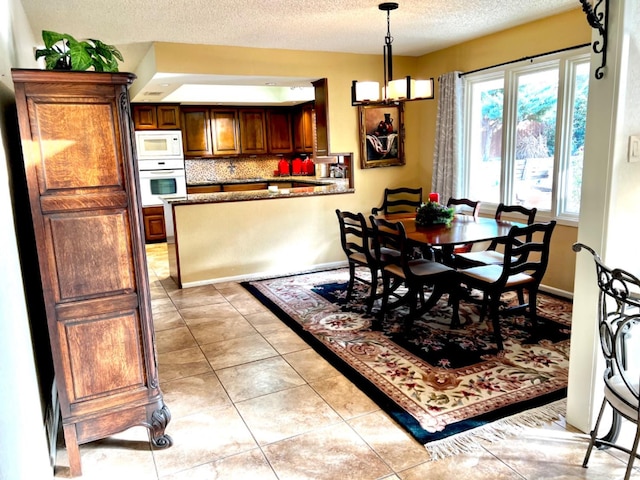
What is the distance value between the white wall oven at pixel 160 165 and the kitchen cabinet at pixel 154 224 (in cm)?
11

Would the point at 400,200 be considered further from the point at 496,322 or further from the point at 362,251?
the point at 496,322

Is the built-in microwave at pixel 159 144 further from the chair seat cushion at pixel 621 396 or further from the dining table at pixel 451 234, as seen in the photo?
the chair seat cushion at pixel 621 396

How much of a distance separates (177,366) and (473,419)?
6.20 ft

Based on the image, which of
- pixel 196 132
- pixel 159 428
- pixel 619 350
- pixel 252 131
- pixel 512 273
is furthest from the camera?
pixel 252 131

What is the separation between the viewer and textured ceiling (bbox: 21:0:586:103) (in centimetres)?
355

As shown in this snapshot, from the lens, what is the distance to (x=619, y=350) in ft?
6.41

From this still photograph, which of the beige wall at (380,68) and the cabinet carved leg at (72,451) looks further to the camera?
the beige wall at (380,68)

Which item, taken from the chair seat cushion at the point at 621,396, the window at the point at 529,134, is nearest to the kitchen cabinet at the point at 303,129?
the window at the point at 529,134

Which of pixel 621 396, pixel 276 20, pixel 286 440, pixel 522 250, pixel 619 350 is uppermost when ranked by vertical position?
pixel 276 20

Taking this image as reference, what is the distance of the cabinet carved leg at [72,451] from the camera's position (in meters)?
2.08

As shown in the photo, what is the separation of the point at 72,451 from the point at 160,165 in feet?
19.6

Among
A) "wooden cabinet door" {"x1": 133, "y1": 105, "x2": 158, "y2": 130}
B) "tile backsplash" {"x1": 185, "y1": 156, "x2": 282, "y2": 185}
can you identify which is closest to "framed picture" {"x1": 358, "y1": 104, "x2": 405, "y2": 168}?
"tile backsplash" {"x1": 185, "y1": 156, "x2": 282, "y2": 185}

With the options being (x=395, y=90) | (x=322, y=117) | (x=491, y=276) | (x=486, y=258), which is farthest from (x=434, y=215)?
(x=322, y=117)

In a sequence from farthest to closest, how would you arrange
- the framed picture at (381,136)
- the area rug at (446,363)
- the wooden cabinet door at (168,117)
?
1. the wooden cabinet door at (168,117)
2. the framed picture at (381,136)
3. the area rug at (446,363)
